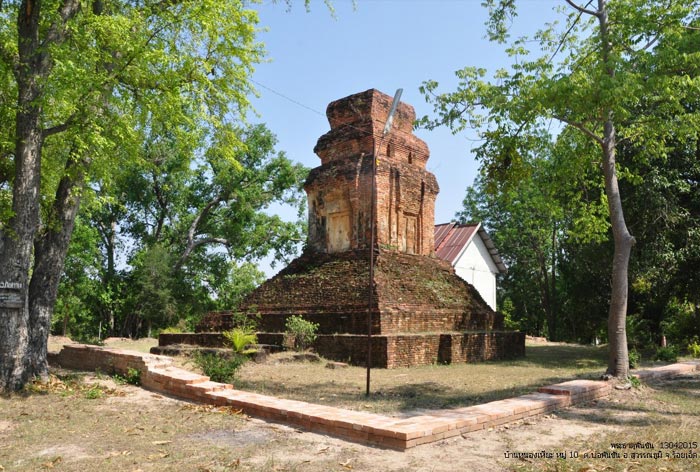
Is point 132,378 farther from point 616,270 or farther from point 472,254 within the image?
point 472,254

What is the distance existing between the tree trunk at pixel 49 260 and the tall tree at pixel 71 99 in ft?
0.05

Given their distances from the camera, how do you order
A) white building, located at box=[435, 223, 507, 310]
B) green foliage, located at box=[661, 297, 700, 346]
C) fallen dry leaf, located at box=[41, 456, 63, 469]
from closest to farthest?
fallen dry leaf, located at box=[41, 456, 63, 469], green foliage, located at box=[661, 297, 700, 346], white building, located at box=[435, 223, 507, 310]

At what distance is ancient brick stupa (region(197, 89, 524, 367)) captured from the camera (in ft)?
41.3

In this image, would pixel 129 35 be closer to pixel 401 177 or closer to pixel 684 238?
pixel 401 177

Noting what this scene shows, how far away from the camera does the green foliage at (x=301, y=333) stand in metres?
12.5

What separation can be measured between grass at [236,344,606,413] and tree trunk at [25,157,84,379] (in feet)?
10.7

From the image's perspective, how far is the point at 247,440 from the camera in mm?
5133

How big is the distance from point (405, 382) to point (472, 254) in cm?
1899

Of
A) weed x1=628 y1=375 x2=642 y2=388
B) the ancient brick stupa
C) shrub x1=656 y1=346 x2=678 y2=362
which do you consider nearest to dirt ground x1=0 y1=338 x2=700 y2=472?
weed x1=628 y1=375 x2=642 y2=388

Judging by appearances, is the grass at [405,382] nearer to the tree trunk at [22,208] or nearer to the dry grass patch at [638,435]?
the dry grass patch at [638,435]

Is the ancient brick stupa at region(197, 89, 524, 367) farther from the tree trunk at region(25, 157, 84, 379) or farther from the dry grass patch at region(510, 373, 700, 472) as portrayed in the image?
the tree trunk at region(25, 157, 84, 379)

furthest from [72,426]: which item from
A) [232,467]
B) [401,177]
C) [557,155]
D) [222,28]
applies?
[401,177]

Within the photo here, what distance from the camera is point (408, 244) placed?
16.3m

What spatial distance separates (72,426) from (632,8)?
9.04 m
